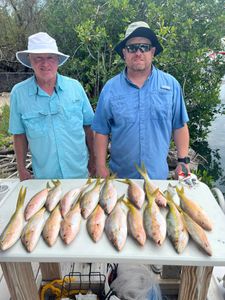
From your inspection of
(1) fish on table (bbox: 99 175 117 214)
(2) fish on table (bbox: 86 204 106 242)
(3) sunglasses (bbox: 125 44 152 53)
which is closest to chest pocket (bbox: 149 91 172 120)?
(3) sunglasses (bbox: 125 44 152 53)

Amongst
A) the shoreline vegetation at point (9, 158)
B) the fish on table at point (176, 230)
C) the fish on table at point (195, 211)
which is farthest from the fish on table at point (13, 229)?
the shoreline vegetation at point (9, 158)

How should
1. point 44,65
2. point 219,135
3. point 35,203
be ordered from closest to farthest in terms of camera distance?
1. point 35,203
2. point 44,65
3. point 219,135

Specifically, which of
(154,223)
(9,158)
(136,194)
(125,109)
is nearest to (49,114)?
(125,109)

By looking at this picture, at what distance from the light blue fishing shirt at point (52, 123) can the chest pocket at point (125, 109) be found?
1.29 feet

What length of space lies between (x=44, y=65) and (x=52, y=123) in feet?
1.63

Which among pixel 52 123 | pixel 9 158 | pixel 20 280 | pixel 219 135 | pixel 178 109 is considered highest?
pixel 178 109

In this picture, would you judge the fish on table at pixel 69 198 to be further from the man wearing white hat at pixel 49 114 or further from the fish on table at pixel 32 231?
the man wearing white hat at pixel 49 114

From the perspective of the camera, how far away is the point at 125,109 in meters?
2.43

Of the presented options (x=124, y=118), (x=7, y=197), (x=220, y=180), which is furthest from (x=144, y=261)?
(x=220, y=180)

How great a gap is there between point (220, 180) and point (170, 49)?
254cm

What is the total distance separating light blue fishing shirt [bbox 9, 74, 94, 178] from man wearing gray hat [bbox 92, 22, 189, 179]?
0.77 ft

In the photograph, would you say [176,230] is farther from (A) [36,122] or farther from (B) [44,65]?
(B) [44,65]

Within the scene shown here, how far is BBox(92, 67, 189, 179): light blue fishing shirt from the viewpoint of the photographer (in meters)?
2.42

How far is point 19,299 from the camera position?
190 centimetres
